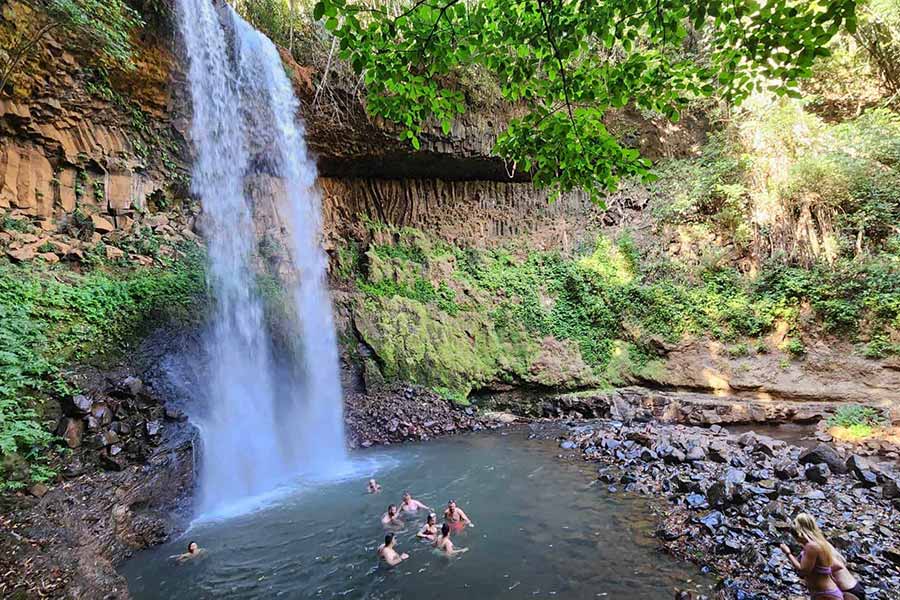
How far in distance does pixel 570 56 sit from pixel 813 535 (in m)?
4.39

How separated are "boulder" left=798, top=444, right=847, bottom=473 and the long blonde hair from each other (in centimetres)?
451

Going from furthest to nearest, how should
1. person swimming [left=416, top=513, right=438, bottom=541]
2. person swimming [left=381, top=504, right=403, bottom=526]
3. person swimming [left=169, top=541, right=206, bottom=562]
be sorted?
person swimming [left=381, top=504, right=403, bottom=526]
person swimming [left=416, top=513, right=438, bottom=541]
person swimming [left=169, top=541, right=206, bottom=562]

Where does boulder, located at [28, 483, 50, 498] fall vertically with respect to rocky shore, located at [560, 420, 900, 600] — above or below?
above

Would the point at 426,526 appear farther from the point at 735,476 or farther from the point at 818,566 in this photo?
the point at 735,476

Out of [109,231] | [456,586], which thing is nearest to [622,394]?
[456,586]

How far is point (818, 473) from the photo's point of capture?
7.00 metres

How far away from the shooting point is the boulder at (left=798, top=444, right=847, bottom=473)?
729 cm

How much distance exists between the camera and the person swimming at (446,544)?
5668mm

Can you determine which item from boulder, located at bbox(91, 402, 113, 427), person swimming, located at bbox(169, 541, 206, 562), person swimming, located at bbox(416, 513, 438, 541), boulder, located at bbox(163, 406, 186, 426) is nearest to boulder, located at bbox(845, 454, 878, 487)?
person swimming, located at bbox(416, 513, 438, 541)

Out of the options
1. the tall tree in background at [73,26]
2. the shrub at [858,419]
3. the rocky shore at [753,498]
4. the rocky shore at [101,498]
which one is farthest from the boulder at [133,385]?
the shrub at [858,419]

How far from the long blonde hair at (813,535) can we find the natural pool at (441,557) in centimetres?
124

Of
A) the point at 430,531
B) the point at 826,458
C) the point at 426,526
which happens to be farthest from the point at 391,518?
the point at 826,458

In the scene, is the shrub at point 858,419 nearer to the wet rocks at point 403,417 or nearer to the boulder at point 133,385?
A: the wet rocks at point 403,417

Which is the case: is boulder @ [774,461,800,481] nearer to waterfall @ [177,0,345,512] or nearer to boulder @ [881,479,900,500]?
boulder @ [881,479,900,500]
